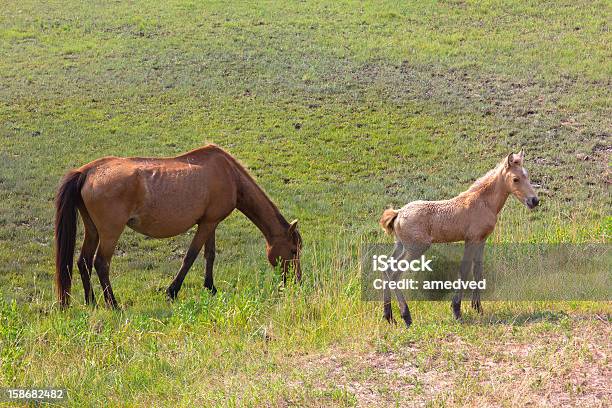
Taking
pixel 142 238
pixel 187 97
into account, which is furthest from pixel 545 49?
pixel 142 238

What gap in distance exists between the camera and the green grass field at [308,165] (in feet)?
22.3

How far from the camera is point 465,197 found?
788 cm

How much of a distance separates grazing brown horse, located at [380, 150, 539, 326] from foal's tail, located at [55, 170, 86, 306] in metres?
4.10

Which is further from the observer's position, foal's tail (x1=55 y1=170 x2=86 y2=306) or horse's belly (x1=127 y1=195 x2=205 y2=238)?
horse's belly (x1=127 y1=195 x2=205 y2=238)

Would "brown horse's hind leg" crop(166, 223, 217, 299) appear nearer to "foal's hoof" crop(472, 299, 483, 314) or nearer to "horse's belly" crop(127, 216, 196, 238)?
"horse's belly" crop(127, 216, 196, 238)

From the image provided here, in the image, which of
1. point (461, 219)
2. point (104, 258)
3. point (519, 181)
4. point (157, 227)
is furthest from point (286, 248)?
point (519, 181)

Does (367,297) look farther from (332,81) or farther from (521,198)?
(332,81)

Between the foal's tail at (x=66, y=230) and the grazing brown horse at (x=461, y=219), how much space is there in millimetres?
4101

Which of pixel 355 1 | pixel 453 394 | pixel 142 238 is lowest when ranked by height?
pixel 142 238

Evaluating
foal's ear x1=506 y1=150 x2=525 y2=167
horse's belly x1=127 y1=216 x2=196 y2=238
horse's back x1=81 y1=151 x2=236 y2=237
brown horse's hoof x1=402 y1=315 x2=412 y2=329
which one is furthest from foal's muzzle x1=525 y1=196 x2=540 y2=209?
horse's belly x1=127 y1=216 x2=196 y2=238

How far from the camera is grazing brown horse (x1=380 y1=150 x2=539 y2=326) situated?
25.2ft

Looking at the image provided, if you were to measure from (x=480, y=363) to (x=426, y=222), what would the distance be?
155cm

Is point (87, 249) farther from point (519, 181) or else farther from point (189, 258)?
point (519, 181)

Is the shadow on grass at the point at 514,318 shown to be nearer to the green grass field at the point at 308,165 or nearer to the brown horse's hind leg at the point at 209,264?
the green grass field at the point at 308,165
